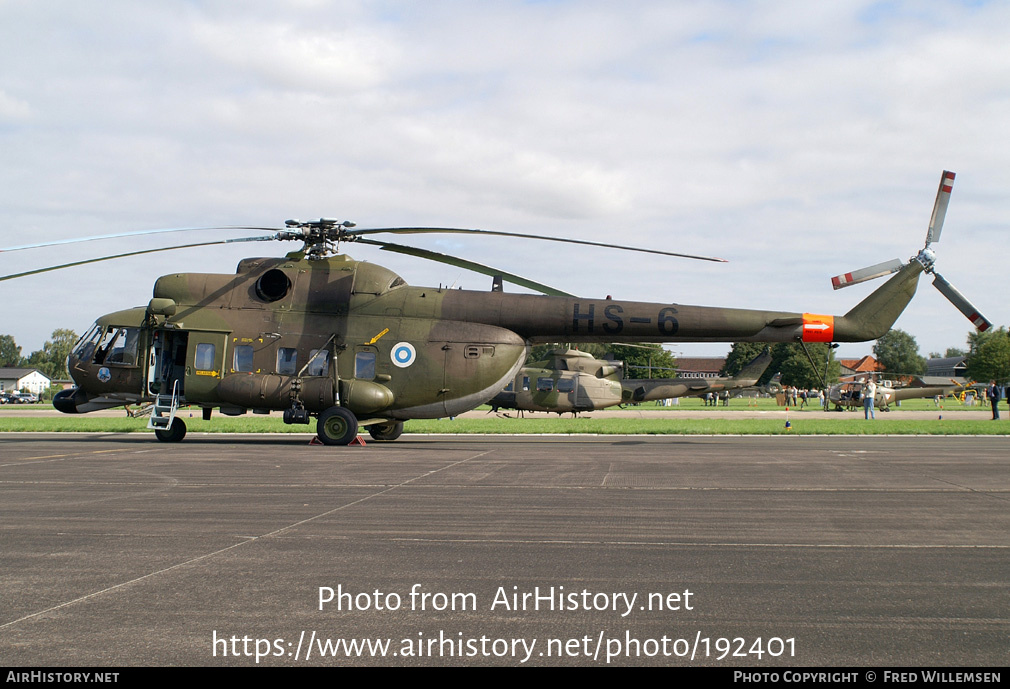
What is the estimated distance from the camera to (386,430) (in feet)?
65.9

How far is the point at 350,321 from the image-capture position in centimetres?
1845

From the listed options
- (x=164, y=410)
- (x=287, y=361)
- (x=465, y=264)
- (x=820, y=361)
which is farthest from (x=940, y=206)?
(x=820, y=361)

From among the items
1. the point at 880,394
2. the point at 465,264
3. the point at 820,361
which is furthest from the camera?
the point at 820,361

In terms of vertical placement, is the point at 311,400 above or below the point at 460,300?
below

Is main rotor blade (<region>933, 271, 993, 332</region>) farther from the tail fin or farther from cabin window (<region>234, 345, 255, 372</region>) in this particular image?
cabin window (<region>234, 345, 255, 372</region>)

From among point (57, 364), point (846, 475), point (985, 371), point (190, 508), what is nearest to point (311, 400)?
point (190, 508)

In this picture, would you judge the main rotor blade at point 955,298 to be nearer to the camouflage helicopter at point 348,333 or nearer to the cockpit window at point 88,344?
→ the camouflage helicopter at point 348,333

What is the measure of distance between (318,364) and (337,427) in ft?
5.67

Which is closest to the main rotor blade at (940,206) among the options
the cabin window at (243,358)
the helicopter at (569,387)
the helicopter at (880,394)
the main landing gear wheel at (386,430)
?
the main landing gear wheel at (386,430)

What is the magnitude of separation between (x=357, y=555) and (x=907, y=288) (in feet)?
54.8

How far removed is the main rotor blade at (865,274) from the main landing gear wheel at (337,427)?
1207 centimetres

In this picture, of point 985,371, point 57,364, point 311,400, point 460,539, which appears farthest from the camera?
point 57,364

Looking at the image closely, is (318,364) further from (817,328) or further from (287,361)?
(817,328)

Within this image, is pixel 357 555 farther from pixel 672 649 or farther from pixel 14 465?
pixel 14 465
